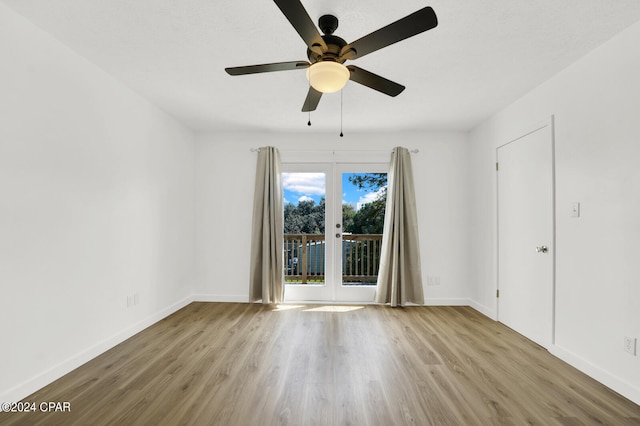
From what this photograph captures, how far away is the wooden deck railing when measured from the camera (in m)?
4.42

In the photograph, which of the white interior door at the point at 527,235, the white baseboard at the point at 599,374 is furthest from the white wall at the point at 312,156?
the white baseboard at the point at 599,374

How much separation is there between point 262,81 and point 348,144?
185 centimetres

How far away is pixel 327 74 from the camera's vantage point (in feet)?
5.50

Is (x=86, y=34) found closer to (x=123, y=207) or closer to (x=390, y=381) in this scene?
(x=123, y=207)

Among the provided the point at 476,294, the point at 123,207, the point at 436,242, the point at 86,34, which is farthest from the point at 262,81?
the point at 476,294

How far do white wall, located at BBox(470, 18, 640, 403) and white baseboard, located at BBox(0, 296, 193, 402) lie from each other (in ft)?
12.7

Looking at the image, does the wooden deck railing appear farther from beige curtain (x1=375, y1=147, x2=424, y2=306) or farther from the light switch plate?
the light switch plate

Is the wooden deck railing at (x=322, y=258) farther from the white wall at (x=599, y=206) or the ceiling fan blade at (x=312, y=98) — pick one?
the ceiling fan blade at (x=312, y=98)

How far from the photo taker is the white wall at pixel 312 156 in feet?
14.1

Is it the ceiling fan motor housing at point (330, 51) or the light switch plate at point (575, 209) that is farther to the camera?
the light switch plate at point (575, 209)

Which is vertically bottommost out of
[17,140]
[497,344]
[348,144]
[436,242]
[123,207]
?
[497,344]

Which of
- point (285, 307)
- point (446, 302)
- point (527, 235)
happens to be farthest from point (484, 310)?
point (285, 307)

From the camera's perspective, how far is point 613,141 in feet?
7.10

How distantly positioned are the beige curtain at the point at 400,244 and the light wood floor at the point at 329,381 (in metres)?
0.82
